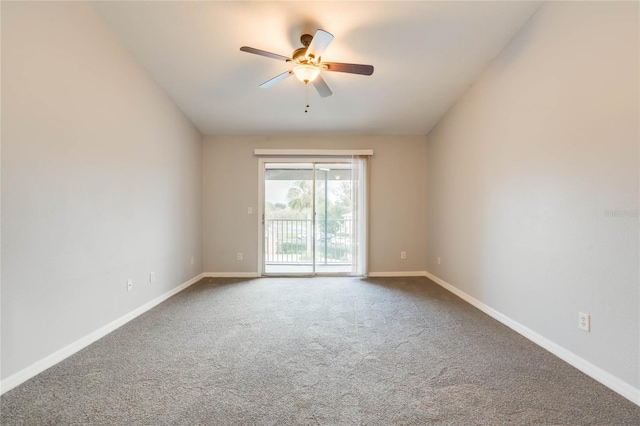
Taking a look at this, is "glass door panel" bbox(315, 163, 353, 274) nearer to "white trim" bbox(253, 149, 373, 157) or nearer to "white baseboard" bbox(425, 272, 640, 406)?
"white trim" bbox(253, 149, 373, 157)

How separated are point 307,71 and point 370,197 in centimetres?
246

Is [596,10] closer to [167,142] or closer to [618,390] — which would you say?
[618,390]

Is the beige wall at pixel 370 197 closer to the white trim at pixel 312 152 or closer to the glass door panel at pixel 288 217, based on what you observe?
the white trim at pixel 312 152

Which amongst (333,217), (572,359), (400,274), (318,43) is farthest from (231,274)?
(572,359)

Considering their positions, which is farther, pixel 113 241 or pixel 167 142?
pixel 167 142

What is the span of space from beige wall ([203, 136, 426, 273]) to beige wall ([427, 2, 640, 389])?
126cm

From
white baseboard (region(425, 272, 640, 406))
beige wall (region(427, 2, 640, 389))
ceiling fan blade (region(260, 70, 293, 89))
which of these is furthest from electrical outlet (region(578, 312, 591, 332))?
ceiling fan blade (region(260, 70, 293, 89))

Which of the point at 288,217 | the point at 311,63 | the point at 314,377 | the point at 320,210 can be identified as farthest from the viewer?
the point at 288,217

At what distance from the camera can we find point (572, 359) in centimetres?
188

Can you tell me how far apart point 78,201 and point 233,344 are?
1.69 meters

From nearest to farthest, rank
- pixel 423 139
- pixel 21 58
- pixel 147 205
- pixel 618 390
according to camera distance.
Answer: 1. pixel 618 390
2. pixel 21 58
3. pixel 147 205
4. pixel 423 139

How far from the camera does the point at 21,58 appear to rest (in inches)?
67.3

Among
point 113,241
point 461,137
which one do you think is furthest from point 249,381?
point 461,137

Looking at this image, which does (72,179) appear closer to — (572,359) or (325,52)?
(325,52)
